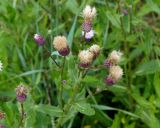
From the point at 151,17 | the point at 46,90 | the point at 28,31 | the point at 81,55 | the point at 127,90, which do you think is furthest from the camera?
the point at 151,17

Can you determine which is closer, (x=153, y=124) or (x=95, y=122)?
(x=153, y=124)

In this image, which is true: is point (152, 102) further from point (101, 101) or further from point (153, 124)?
point (101, 101)

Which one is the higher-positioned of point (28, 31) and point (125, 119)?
point (28, 31)

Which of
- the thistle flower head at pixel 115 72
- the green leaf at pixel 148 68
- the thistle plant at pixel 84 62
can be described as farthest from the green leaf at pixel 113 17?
the thistle flower head at pixel 115 72

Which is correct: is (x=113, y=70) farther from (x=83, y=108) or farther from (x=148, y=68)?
(x=148, y=68)

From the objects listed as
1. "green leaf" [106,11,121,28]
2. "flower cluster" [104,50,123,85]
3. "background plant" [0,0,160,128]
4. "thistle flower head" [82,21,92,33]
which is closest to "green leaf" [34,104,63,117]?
"background plant" [0,0,160,128]

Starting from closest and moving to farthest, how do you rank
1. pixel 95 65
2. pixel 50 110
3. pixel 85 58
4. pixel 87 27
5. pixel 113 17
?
pixel 85 58 < pixel 87 27 < pixel 50 110 < pixel 113 17 < pixel 95 65

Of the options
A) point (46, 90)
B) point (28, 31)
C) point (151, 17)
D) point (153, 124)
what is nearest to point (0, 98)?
point (46, 90)

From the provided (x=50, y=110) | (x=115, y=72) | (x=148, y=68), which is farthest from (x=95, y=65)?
(x=115, y=72)
